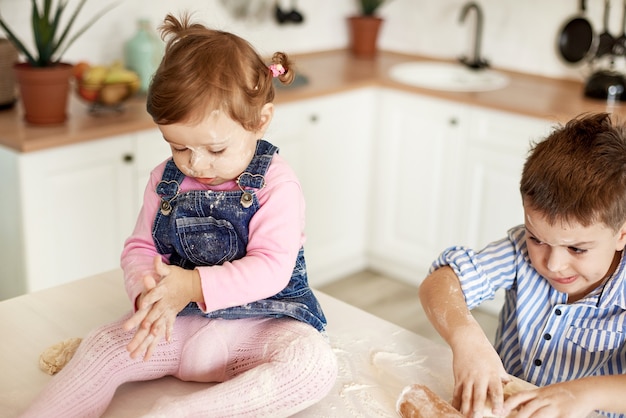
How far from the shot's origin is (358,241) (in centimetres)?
341

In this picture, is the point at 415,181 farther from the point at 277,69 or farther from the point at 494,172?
the point at 277,69

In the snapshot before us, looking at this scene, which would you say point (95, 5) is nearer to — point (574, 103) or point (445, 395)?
point (574, 103)

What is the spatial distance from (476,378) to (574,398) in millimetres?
134

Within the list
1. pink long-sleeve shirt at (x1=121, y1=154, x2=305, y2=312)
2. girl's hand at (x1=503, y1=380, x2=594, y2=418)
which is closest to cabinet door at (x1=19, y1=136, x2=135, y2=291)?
pink long-sleeve shirt at (x1=121, y1=154, x2=305, y2=312)

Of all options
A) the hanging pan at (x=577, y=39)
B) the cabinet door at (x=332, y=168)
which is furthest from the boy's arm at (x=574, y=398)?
the hanging pan at (x=577, y=39)

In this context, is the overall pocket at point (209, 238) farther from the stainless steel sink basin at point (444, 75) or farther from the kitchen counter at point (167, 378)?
the stainless steel sink basin at point (444, 75)

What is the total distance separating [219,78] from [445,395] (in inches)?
22.4

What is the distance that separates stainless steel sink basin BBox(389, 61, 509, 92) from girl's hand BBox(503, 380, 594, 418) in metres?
2.14

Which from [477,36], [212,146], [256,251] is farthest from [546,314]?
[477,36]

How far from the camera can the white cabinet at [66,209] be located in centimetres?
231

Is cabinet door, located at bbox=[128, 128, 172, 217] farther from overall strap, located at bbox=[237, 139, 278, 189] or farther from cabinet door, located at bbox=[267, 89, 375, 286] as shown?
overall strap, located at bbox=[237, 139, 278, 189]

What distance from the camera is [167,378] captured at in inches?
50.8

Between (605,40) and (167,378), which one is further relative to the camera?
(605,40)

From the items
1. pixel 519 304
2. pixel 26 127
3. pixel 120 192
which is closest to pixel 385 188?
pixel 120 192
